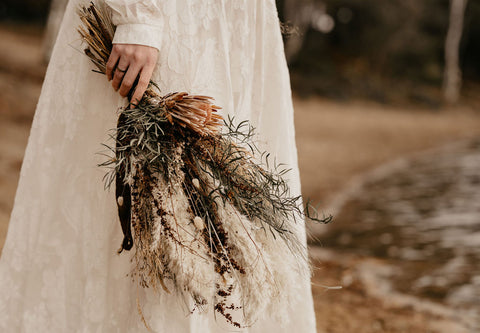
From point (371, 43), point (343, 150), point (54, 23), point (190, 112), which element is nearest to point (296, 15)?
point (371, 43)

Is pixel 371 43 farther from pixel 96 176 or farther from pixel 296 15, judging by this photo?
pixel 96 176

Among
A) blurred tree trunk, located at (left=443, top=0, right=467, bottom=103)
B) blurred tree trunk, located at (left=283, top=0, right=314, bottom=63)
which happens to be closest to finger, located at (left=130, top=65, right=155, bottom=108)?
blurred tree trunk, located at (left=283, top=0, right=314, bottom=63)

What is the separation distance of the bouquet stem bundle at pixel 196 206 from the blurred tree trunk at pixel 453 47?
2174 centimetres

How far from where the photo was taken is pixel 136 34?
1392 mm

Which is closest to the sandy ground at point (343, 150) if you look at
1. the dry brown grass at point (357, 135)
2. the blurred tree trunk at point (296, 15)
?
the dry brown grass at point (357, 135)

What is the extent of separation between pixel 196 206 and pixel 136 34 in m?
0.54

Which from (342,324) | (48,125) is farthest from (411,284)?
(48,125)

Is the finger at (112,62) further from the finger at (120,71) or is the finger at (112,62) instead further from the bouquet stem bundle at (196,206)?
the bouquet stem bundle at (196,206)

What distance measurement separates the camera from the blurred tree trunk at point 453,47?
21.1m

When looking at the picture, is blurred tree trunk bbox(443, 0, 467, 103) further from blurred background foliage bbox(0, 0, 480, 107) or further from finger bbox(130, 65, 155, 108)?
finger bbox(130, 65, 155, 108)

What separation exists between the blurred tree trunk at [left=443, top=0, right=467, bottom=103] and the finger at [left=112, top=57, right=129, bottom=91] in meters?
21.8

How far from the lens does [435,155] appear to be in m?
10.6

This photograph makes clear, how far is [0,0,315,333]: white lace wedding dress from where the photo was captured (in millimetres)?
1500

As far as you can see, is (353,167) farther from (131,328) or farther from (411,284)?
(131,328)
